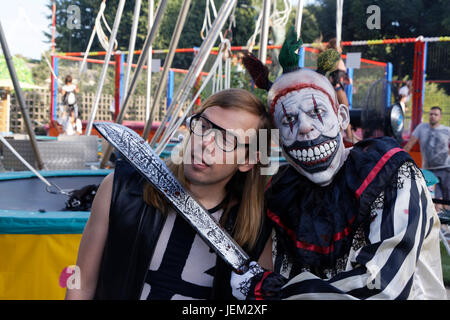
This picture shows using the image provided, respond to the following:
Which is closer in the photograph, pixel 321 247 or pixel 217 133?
pixel 321 247

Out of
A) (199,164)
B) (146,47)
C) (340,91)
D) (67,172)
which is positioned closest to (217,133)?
(199,164)

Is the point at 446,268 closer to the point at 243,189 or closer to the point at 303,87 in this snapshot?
the point at 243,189

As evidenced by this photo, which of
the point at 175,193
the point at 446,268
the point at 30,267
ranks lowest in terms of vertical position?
the point at 446,268

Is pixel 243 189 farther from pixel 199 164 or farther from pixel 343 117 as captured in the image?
pixel 343 117

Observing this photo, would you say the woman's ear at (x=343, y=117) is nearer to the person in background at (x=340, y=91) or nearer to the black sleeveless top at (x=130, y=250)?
the person in background at (x=340, y=91)

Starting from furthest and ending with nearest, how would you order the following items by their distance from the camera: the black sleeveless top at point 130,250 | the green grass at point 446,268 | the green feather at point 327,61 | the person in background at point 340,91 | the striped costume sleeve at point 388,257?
the green grass at point 446,268 → the person in background at point 340,91 → the green feather at point 327,61 → the black sleeveless top at point 130,250 → the striped costume sleeve at point 388,257

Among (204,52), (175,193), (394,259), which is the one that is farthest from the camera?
(204,52)

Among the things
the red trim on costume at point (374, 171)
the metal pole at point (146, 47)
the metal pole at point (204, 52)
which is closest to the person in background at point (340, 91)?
the red trim on costume at point (374, 171)

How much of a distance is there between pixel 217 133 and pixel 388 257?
594 millimetres

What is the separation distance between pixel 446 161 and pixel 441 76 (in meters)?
5.43

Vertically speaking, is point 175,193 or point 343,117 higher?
point 343,117

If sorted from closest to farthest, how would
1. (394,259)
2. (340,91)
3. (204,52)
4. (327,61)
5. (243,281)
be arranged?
(394,259) → (243,281) → (327,61) → (204,52) → (340,91)

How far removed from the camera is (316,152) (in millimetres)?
1384

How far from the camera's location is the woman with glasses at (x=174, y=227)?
143cm
